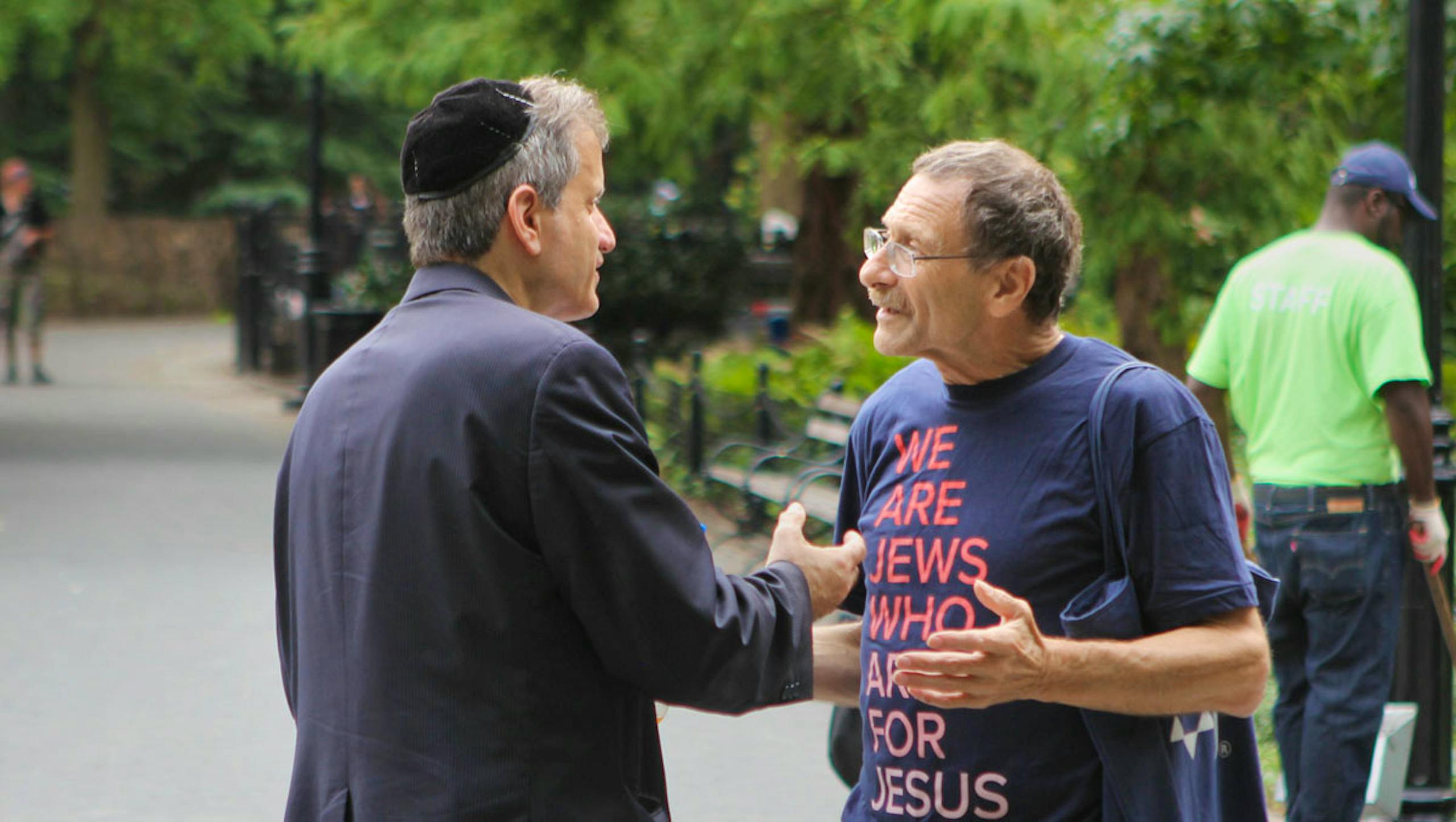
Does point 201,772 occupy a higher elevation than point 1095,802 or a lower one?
lower

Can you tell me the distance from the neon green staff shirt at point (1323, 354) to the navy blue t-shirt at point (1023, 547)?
2.73 meters

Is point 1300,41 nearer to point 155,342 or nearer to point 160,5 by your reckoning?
point 160,5

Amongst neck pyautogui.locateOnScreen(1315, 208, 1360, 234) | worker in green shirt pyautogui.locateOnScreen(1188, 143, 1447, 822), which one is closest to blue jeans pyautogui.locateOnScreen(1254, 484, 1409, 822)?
worker in green shirt pyautogui.locateOnScreen(1188, 143, 1447, 822)

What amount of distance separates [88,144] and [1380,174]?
110 feet

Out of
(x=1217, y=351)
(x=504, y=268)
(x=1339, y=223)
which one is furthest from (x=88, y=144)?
(x=504, y=268)

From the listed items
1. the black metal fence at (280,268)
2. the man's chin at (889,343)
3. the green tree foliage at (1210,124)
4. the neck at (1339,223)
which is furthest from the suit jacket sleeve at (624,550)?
the black metal fence at (280,268)

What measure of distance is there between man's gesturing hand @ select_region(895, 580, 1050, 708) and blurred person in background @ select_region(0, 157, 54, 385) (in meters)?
16.6

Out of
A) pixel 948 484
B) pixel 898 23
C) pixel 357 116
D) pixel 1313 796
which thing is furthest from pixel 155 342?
pixel 948 484

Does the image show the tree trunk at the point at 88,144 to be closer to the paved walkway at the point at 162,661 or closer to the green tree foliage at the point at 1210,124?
the paved walkway at the point at 162,661

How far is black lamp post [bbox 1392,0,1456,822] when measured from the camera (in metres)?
5.49

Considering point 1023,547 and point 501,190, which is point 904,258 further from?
point 501,190

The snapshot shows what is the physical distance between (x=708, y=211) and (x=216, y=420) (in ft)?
17.4

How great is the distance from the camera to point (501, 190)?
236 centimetres

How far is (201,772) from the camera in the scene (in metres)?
6.03
